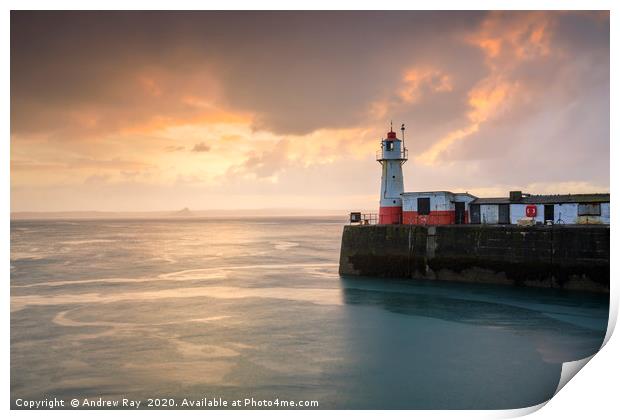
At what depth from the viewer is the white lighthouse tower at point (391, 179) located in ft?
68.1

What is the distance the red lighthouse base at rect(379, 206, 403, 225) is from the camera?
20.6m

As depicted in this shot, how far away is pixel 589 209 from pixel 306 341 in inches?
453

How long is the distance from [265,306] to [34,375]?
23.5ft

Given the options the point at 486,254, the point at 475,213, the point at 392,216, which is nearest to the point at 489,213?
the point at 475,213

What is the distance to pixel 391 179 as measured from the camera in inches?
828

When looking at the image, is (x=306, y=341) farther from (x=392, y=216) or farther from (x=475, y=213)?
(x=475, y=213)

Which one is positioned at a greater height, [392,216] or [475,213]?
[475,213]

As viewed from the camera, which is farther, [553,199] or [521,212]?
[521,212]

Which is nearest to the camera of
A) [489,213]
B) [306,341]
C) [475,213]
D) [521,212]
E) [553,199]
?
[306,341]

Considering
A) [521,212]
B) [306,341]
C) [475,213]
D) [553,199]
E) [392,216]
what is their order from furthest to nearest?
[392,216] → [475,213] → [521,212] → [553,199] → [306,341]

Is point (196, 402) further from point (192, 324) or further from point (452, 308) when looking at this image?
point (452, 308)

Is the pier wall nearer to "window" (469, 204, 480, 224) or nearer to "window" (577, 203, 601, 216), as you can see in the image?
"window" (577, 203, 601, 216)

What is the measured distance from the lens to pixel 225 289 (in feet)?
63.3

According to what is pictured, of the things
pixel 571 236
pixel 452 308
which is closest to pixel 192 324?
pixel 452 308
